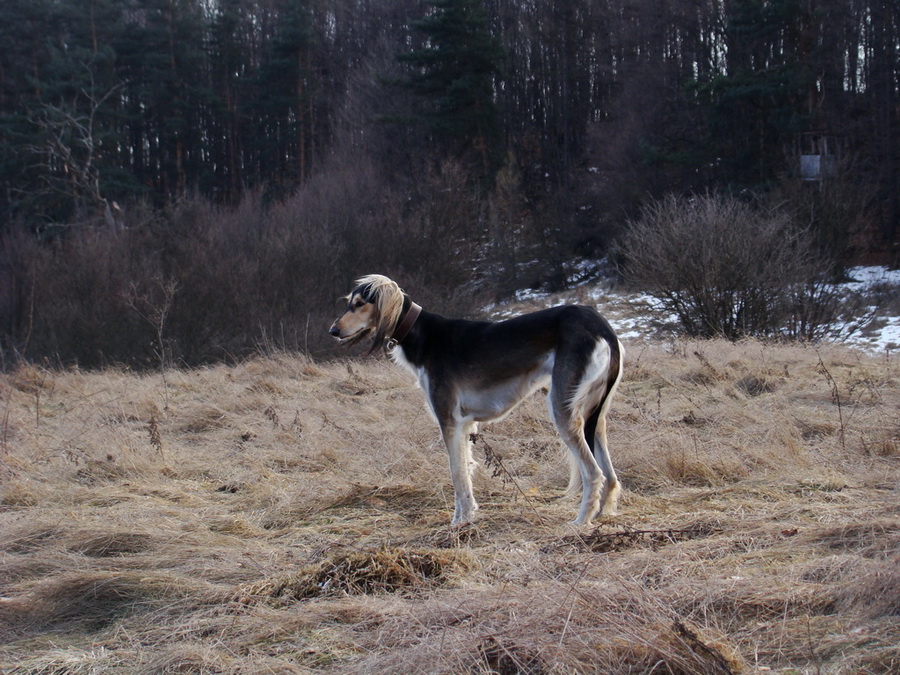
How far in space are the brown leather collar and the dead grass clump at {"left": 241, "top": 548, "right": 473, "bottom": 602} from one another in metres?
1.81

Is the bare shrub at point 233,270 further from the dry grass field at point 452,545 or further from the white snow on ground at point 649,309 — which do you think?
the dry grass field at point 452,545

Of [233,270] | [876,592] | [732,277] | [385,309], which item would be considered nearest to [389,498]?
[385,309]

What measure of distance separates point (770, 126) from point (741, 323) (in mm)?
18196

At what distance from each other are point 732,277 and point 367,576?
525 inches

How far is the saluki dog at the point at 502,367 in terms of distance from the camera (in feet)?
16.6

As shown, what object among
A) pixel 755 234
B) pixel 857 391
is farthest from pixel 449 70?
pixel 857 391

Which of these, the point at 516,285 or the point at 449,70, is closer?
the point at 516,285

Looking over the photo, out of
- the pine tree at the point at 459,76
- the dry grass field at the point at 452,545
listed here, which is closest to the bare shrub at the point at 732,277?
the dry grass field at the point at 452,545

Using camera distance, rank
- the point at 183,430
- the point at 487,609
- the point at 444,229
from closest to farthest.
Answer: the point at 487,609
the point at 183,430
the point at 444,229

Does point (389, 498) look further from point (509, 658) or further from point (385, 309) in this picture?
point (509, 658)

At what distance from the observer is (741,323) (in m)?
16.2

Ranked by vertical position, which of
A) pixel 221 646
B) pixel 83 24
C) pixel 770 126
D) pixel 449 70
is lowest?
pixel 221 646

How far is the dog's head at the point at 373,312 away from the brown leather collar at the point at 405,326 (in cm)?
3

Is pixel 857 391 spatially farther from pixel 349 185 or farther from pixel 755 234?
pixel 349 185
